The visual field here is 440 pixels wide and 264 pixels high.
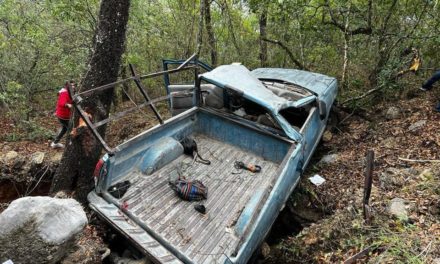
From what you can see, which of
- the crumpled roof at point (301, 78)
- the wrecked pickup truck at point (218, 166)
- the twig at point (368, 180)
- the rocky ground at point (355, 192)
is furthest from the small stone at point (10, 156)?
the twig at point (368, 180)

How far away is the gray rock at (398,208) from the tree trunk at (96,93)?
3.87m

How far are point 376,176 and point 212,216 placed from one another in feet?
8.23

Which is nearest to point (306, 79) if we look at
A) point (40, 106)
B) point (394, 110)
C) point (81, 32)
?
point (394, 110)

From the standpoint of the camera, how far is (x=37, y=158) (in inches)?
216

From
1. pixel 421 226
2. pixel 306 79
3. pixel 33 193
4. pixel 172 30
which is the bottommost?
pixel 33 193

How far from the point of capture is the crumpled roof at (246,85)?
182 inches

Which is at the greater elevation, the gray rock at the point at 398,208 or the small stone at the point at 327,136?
the gray rock at the point at 398,208

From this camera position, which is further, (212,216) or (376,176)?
(376,176)

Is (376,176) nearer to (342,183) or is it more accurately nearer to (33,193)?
(342,183)

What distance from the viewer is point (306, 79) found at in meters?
6.07

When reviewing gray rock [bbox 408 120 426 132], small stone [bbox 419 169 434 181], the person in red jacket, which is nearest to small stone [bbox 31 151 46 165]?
the person in red jacket

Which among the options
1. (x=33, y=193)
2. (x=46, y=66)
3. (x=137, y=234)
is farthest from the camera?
(x=46, y=66)

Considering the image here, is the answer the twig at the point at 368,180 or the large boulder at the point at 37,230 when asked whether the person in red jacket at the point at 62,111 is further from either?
the twig at the point at 368,180

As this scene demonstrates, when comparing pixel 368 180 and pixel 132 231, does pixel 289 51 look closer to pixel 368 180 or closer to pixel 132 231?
pixel 368 180
